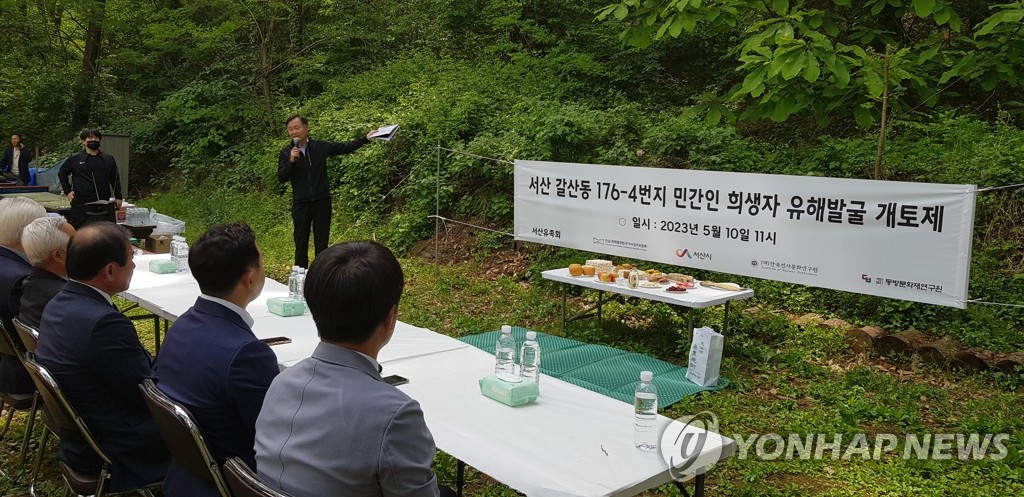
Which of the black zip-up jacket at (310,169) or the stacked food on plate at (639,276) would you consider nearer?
the stacked food on plate at (639,276)

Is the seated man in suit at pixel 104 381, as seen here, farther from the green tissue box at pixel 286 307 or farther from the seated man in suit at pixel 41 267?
the green tissue box at pixel 286 307

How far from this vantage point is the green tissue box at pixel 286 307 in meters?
3.69

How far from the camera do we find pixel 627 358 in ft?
18.0

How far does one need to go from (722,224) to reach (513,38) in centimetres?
812

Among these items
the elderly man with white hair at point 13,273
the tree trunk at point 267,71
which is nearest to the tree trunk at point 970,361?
the elderly man with white hair at point 13,273

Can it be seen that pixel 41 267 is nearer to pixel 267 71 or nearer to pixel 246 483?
pixel 246 483

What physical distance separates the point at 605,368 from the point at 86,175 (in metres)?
6.32

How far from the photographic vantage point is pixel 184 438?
6.42 ft

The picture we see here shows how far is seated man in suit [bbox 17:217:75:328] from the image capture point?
3.20 meters

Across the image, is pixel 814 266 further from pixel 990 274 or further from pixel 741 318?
pixel 990 274

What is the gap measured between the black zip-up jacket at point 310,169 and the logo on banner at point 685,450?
17.2 ft

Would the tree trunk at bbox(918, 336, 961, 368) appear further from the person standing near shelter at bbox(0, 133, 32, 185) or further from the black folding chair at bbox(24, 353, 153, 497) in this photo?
the person standing near shelter at bbox(0, 133, 32, 185)

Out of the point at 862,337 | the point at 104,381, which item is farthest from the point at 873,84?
the point at 104,381

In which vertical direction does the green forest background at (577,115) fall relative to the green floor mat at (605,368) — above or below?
above
